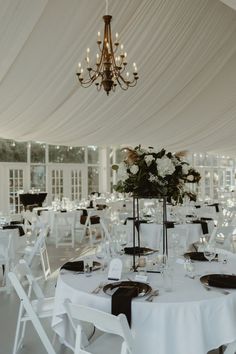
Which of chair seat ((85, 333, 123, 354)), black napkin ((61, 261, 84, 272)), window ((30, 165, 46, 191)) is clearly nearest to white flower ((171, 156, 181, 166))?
black napkin ((61, 261, 84, 272))

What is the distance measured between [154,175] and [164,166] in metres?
0.14

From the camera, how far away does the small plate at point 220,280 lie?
2.87 meters

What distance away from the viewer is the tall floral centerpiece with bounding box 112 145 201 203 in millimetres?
3463

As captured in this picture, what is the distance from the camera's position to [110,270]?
3.21 meters

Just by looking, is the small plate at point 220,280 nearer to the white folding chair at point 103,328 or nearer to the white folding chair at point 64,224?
the white folding chair at point 103,328

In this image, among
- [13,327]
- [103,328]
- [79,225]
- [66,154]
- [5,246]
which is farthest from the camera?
[66,154]

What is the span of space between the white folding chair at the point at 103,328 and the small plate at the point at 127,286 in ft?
1.11

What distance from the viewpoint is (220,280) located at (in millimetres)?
2967

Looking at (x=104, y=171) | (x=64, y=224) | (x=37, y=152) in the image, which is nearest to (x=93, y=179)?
(x=104, y=171)

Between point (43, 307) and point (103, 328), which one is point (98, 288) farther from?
point (43, 307)

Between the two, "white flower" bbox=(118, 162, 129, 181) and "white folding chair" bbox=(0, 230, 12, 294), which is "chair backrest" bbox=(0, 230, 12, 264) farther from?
"white flower" bbox=(118, 162, 129, 181)

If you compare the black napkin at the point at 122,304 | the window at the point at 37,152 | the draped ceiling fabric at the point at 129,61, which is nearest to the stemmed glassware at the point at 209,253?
the black napkin at the point at 122,304

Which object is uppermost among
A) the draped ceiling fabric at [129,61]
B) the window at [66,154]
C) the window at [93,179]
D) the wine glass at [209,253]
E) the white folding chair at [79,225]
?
the draped ceiling fabric at [129,61]

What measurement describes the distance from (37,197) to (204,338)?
1042 cm
